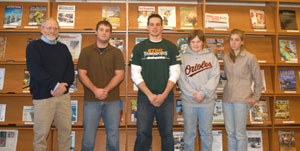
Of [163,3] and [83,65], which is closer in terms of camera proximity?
[83,65]

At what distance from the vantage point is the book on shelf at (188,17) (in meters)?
3.58

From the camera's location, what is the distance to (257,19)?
12.2ft

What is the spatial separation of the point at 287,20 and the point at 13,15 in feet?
13.5

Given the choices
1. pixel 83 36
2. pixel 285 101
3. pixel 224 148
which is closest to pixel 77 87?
pixel 83 36

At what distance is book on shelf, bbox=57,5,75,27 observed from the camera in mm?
3496

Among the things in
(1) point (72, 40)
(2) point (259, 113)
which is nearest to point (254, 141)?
(2) point (259, 113)

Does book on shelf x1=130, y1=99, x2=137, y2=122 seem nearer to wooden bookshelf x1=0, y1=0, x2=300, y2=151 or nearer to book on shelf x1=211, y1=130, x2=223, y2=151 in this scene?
wooden bookshelf x1=0, y1=0, x2=300, y2=151

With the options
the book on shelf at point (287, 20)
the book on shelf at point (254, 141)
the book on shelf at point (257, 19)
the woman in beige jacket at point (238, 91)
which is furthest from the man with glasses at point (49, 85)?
the book on shelf at point (287, 20)

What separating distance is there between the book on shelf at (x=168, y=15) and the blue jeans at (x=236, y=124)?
144 cm

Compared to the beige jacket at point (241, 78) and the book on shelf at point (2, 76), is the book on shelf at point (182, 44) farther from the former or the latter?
the book on shelf at point (2, 76)

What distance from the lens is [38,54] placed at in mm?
2535

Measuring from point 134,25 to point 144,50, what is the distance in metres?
1.00

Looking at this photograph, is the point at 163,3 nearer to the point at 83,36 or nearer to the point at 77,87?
the point at 83,36

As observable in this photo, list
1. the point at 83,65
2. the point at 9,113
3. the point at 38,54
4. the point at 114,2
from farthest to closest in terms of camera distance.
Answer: the point at 114,2 → the point at 9,113 → the point at 83,65 → the point at 38,54
